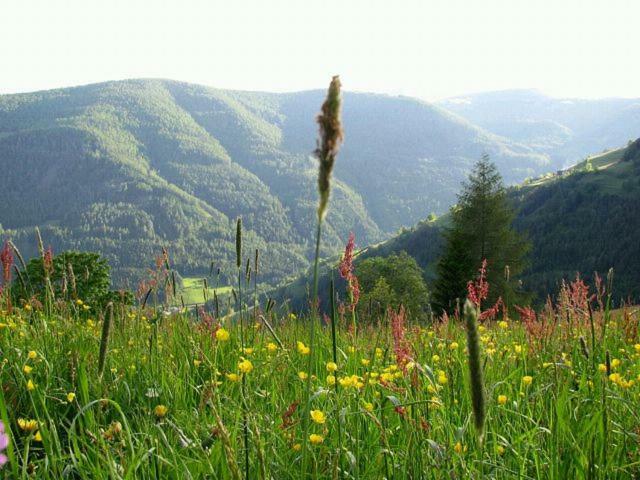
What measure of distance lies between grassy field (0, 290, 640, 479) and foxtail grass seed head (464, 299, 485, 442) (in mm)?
242

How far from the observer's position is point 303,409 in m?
2.19

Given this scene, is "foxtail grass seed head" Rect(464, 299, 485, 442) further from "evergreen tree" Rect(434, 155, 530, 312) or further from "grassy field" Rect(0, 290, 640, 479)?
"evergreen tree" Rect(434, 155, 530, 312)

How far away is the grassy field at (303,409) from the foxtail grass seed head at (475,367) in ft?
0.79

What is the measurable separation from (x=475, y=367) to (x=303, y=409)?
1.19m

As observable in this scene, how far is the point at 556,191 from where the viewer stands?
16712 centimetres

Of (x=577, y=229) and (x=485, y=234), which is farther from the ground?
(x=485, y=234)

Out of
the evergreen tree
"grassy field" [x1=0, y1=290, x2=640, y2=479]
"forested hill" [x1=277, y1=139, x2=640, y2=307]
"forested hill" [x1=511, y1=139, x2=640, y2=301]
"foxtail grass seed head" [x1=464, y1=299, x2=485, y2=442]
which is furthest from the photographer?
"forested hill" [x1=511, y1=139, x2=640, y2=301]

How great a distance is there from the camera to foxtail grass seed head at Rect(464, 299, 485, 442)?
3.55 feet

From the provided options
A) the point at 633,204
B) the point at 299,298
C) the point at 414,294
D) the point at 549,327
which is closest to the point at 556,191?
the point at 633,204

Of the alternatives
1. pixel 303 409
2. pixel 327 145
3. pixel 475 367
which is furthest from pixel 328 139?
pixel 303 409

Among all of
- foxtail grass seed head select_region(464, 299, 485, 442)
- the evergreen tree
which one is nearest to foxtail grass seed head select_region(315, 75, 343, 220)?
foxtail grass seed head select_region(464, 299, 485, 442)

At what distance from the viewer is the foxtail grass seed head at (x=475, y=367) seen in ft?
3.55

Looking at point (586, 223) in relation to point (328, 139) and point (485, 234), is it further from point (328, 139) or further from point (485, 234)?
point (328, 139)

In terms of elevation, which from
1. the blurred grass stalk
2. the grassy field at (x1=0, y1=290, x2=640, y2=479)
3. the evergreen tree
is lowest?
the evergreen tree
